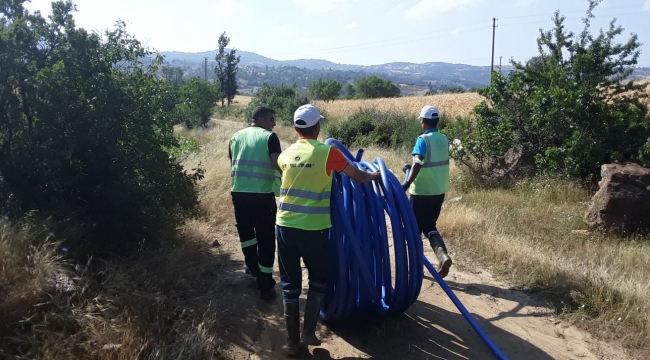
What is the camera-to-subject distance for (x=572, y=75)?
10.6 meters

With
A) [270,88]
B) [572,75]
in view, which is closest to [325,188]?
[572,75]

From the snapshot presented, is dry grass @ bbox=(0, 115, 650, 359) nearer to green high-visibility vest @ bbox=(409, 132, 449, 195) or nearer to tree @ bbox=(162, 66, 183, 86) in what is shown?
green high-visibility vest @ bbox=(409, 132, 449, 195)

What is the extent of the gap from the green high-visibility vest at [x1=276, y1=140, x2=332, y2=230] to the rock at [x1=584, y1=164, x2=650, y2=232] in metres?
5.05

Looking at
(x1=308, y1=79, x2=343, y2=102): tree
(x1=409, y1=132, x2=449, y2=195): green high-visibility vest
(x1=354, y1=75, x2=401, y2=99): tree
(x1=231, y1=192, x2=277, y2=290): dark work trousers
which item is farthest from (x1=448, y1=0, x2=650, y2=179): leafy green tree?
(x1=354, y1=75, x2=401, y2=99): tree

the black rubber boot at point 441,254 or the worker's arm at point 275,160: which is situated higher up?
the worker's arm at point 275,160

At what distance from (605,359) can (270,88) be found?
116ft

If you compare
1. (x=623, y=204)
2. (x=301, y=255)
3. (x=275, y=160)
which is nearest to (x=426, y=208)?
(x=275, y=160)

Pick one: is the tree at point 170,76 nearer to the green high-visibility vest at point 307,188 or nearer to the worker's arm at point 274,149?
the worker's arm at point 274,149

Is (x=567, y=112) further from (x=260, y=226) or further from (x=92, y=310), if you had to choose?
(x=92, y=310)

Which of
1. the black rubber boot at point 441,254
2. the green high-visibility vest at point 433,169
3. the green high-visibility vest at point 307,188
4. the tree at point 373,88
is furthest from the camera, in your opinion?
the tree at point 373,88

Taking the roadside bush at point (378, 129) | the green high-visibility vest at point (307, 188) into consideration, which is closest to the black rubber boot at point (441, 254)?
the green high-visibility vest at point (307, 188)

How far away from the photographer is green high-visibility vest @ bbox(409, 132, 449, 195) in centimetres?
547

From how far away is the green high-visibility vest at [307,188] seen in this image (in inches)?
149

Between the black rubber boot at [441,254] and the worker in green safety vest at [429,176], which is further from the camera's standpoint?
the worker in green safety vest at [429,176]
